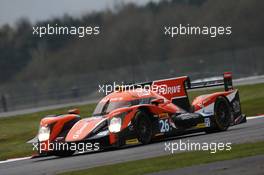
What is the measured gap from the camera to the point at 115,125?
16.6 meters

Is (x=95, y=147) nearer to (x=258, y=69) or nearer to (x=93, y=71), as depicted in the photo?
(x=93, y=71)

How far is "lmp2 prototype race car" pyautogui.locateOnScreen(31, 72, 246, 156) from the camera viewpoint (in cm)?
1658

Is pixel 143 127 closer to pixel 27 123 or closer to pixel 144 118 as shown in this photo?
pixel 144 118

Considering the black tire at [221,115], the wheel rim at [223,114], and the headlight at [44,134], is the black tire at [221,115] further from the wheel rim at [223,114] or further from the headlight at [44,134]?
the headlight at [44,134]

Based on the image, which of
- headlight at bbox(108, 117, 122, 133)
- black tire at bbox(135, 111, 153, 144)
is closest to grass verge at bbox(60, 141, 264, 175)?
headlight at bbox(108, 117, 122, 133)

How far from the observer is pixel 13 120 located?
30.0m

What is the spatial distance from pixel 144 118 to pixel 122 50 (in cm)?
1979

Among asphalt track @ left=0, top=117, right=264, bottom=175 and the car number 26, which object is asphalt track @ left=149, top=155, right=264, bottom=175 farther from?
the car number 26

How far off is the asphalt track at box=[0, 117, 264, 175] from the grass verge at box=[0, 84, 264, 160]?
314 cm

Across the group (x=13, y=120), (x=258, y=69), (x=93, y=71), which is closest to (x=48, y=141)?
(x=13, y=120)

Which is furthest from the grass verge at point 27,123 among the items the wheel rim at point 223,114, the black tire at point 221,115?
the wheel rim at point 223,114

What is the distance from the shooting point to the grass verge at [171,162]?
12.6 m

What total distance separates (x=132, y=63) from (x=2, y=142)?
15.4 metres

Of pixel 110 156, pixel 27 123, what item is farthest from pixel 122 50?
pixel 110 156
